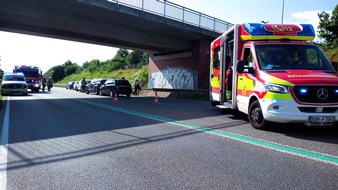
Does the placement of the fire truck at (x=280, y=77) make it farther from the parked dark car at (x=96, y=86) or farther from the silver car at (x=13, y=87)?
the parked dark car at (x=96, y=86)

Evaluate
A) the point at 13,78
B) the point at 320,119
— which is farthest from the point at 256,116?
the point at 13,78

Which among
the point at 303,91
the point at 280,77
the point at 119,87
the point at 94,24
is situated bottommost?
the point at 119,87

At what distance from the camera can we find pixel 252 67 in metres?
8.09

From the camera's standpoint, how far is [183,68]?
31656mm

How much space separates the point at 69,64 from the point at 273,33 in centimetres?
13053

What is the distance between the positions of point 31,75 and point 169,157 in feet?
109

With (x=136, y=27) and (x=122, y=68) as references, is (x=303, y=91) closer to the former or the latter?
(x=136, y=27)

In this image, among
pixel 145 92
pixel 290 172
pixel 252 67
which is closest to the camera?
pixel 290 172

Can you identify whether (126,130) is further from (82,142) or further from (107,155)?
(107,155)

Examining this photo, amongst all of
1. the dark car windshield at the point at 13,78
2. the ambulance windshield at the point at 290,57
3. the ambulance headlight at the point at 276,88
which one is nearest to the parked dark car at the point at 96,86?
the dark car windshield at the point at 13,78

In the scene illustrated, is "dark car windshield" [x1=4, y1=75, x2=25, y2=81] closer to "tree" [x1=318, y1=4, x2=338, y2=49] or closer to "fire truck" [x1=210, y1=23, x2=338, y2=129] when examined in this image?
"fire truck" [x1=210, y1=23, x2=338, y2=129]

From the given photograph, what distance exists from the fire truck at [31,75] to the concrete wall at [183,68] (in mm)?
12681

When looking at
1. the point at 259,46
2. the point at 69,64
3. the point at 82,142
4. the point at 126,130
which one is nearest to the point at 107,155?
the point at 82,142

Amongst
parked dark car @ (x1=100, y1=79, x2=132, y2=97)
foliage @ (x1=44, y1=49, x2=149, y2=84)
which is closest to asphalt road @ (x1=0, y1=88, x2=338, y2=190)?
parked dark car @ (x1=100, y1=79, x2=132, y2=97)
